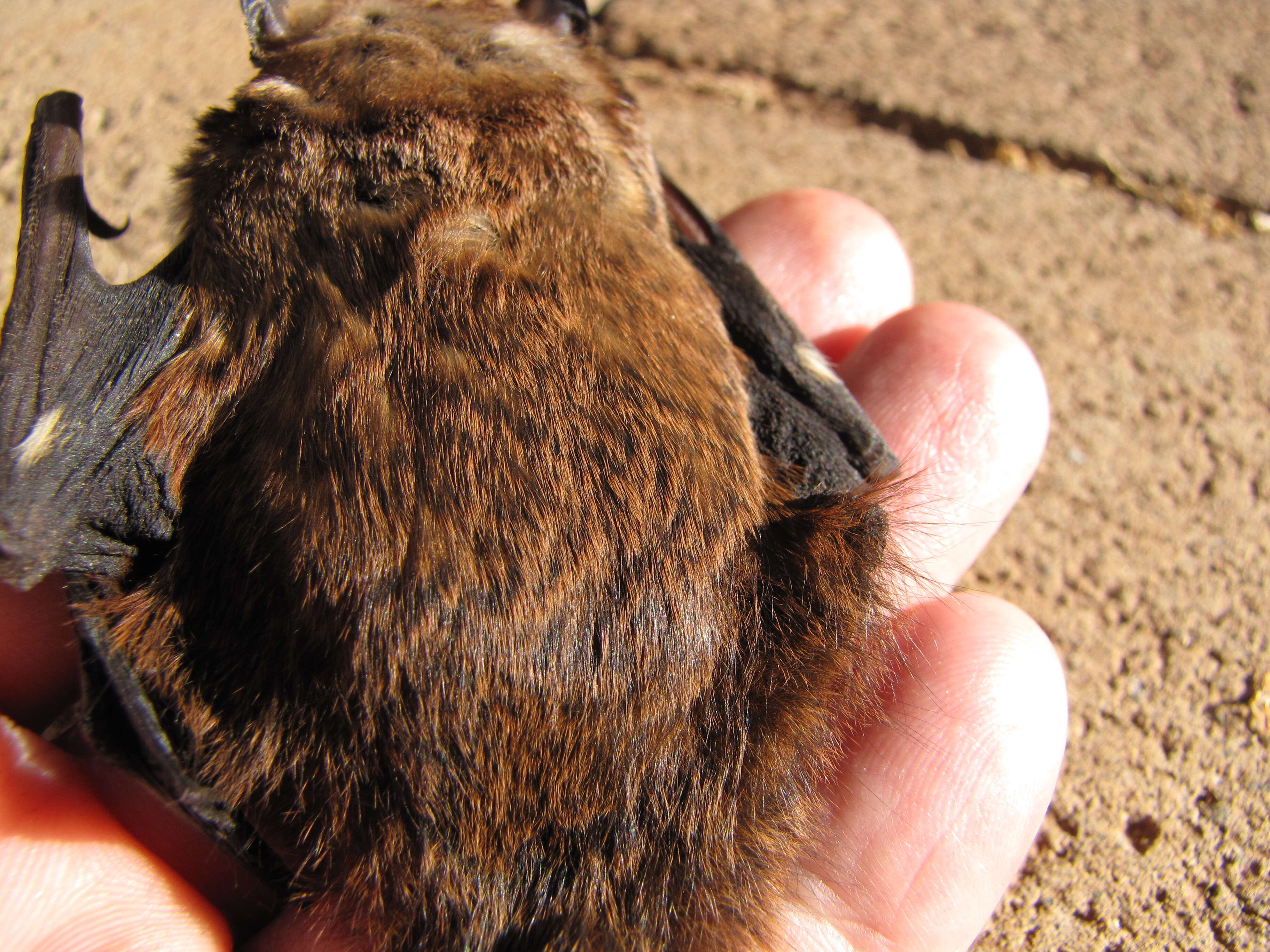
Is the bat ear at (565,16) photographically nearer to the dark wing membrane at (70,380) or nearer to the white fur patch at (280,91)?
the white fur patch at (280,91)

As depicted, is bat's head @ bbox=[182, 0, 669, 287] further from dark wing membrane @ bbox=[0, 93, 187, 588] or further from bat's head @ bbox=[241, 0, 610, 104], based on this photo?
dark wing membrane @ bbox=[0, 93, 187, 588]

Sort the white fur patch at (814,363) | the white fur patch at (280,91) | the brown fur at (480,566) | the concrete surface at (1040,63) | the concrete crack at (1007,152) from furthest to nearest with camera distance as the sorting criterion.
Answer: the concrete surface at (1040,63) < the concrete crack at (1007,152) < the white fur patch at (814,363) < the white fur patch at (280,91) < the brown fur at (480,566)

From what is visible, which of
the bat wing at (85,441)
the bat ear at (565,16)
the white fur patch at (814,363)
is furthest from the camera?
the bat ear at (565,16)

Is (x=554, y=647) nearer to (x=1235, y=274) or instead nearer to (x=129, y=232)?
(x=129, y=232)

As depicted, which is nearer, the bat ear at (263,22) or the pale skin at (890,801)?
the pale skin at (890,801)

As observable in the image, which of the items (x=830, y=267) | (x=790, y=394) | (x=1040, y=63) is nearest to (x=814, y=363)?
(x=790, y=394)

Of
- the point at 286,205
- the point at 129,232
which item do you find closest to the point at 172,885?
the point at 286,205

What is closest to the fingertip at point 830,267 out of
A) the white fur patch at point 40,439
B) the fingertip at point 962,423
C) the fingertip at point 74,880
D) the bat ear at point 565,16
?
the fingertip at point 962,423
